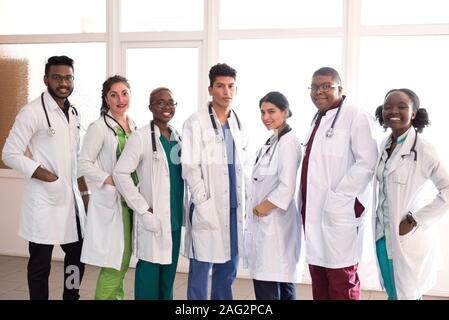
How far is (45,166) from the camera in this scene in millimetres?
2791

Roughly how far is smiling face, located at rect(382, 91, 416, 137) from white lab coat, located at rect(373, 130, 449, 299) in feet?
0.20

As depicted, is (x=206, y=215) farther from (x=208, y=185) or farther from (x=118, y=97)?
(x=118, y=97)

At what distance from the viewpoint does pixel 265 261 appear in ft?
A: 8.46

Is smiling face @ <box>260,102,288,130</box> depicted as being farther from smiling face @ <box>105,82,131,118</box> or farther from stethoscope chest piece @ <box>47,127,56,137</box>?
stethoscope chest piece @ <box>47,127,56,137</box>

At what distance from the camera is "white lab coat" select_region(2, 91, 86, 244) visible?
2742 millimetres

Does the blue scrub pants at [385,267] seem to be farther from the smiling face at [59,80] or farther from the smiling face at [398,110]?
the smiling face at [59,80]

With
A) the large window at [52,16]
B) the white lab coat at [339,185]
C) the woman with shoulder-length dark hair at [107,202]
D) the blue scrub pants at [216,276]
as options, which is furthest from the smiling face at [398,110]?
the large window at [52,16]

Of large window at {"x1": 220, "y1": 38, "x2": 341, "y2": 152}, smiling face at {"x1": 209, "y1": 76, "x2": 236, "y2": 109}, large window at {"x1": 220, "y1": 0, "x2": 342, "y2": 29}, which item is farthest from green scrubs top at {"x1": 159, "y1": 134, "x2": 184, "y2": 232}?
large window at {"x1": 220, "y1": 0, "x2": 342, "y2": 29}

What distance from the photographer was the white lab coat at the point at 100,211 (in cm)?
272

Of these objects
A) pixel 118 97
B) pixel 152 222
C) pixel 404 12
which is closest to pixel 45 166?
pixel 118 97

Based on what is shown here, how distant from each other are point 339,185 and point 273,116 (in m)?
0.50

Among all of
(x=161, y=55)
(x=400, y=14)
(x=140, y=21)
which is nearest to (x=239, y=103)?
(x=161, y=55)

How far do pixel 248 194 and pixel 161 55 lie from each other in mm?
2059

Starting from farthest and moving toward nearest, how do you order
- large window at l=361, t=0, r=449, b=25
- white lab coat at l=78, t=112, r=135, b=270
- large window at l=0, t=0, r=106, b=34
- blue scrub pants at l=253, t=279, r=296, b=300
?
large window at l=0, t=0, r=106, b=34
large window at l=361, t=0, r=449, b=25
white lab coat at l=78, t=112, r=135, b=270
blue scrub pants at l=253, t=279, r=296, b=300
